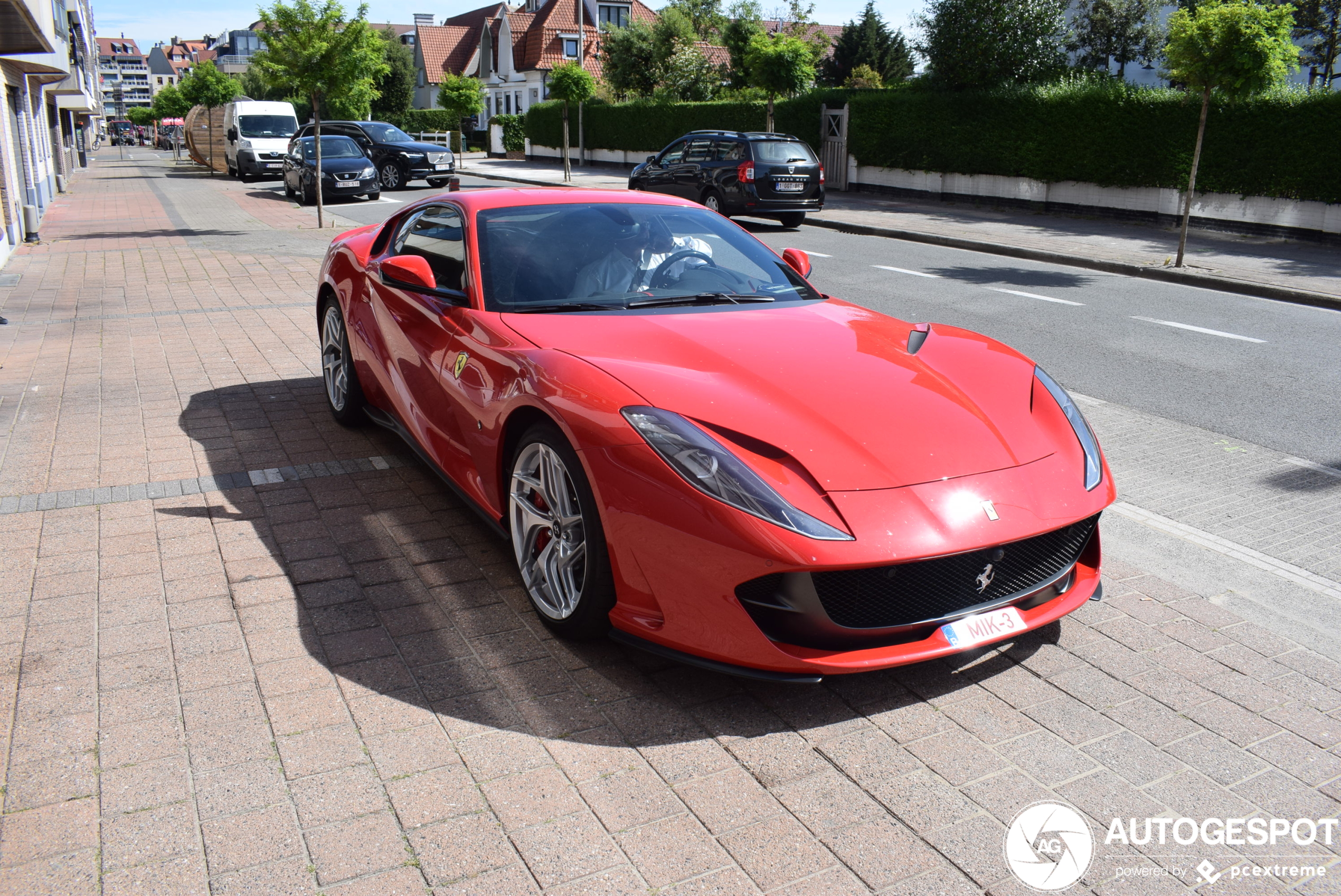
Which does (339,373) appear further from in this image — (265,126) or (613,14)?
(613,14)

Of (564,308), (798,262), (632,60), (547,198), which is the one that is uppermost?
(632,60)

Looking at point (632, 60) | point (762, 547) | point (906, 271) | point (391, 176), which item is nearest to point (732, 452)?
point (762, 547)

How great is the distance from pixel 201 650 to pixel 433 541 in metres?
1.12

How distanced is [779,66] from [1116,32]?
8.80 m

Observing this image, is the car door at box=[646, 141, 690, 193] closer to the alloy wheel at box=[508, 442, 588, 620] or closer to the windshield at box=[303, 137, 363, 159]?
the windshield at box=[303, 137, 363, 159]

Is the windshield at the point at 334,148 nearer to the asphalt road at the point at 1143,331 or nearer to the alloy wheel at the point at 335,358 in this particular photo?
the asphalt road at the point at 1143,331

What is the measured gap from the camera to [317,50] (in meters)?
19.1

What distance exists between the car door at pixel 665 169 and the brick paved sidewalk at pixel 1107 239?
2956 mm

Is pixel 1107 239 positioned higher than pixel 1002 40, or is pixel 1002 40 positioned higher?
pixel 1002 40

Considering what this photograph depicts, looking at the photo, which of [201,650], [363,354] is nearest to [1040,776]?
[201,650]

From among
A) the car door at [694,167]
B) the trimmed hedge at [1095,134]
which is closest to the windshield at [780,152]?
the car door at [694,167]

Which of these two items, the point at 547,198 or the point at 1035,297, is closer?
the point at 547,198

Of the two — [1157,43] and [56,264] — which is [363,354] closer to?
[56,264]

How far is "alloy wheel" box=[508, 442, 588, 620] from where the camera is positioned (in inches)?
131
